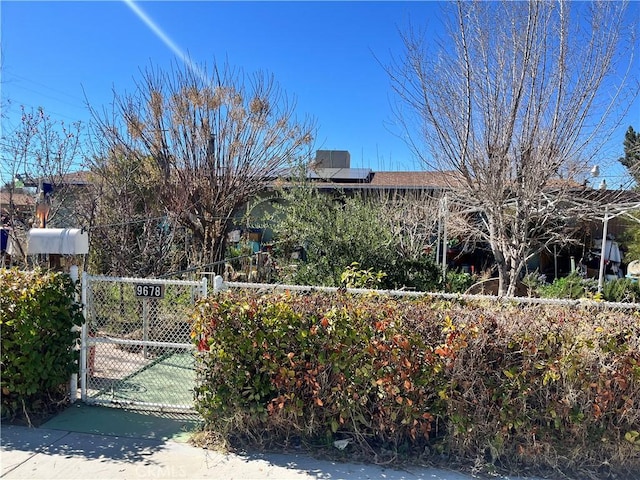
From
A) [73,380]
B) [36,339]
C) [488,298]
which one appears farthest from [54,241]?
[488,298]

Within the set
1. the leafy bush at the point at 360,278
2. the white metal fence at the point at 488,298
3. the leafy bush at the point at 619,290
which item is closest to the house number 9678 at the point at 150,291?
the white metal fence at the point at 488,298

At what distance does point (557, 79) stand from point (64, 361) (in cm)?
590

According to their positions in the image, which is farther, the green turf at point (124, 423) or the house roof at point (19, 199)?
the house roof at point (19, 199)

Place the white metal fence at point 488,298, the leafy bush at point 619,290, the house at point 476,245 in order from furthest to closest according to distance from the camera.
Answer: the house at point 476,245
the leafy bush at point 619,290
the white metal fence at point 488,298

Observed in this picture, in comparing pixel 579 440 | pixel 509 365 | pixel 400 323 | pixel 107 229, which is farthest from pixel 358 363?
pixel 107 229

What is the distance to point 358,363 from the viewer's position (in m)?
3.12

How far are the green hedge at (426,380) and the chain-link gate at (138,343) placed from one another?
58 cm

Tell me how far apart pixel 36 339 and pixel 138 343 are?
76cm

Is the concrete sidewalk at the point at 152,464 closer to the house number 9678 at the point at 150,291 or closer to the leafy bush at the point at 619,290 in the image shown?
the house number 9678 at the point at 150,291

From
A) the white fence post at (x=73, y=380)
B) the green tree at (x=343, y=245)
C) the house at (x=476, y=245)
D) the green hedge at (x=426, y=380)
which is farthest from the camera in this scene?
the house at (x=476, y=245)

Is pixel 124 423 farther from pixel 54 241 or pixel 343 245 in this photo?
pixel 343 245

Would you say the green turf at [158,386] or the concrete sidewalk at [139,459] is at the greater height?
the green turf at [158,386]

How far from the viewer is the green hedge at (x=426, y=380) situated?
2918mm

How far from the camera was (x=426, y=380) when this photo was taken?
302cm
